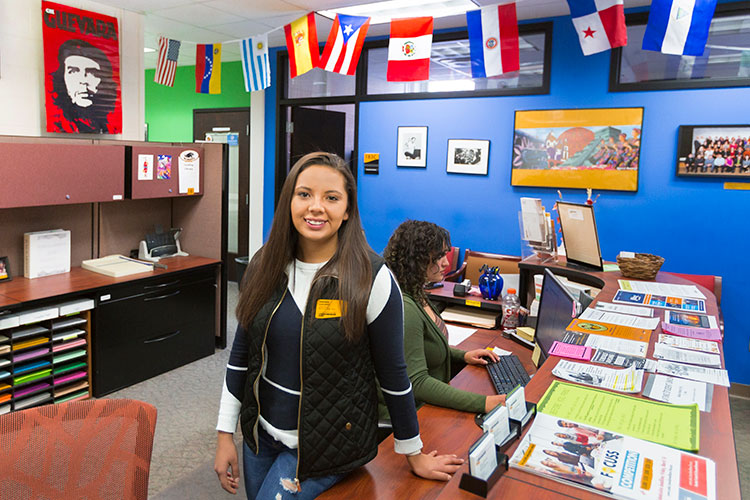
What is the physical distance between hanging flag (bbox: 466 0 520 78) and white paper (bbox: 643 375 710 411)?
9.47 ft

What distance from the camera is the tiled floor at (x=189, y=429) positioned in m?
2.58

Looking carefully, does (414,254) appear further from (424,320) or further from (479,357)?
(479,357)

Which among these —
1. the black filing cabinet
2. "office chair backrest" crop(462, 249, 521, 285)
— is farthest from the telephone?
"office chair backrest" crop(462, 249, 521, 285)

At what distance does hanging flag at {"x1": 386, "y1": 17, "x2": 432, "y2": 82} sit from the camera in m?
4.18

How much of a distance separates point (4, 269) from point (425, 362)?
2.80 metres

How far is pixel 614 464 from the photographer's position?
1062 millimetres

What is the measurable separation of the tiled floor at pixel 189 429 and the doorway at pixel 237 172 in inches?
107

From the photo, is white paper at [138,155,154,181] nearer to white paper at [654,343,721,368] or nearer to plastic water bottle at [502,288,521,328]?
plastic water bottle at [502,288,521,328]

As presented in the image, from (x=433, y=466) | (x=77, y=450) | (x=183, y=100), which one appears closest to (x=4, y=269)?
(x=77, y=450)

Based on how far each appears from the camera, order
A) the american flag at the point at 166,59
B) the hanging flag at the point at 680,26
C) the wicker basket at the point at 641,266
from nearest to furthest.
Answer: the wicker basket at the point at 641,266
the hanging flag at the point at 680,26
the american flag at the point at 166,59

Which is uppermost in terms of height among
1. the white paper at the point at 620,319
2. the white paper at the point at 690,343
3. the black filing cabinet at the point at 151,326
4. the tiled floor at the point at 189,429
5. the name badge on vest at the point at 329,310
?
the name badge on vest at the point at 329,310

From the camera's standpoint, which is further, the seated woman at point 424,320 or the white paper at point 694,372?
the seated woman at point 424,320

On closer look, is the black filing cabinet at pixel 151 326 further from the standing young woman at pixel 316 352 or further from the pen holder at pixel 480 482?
the pen holder at pixel 480 482

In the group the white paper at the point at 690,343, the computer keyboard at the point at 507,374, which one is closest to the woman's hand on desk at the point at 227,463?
the computer keyboard at the point at 507,374
